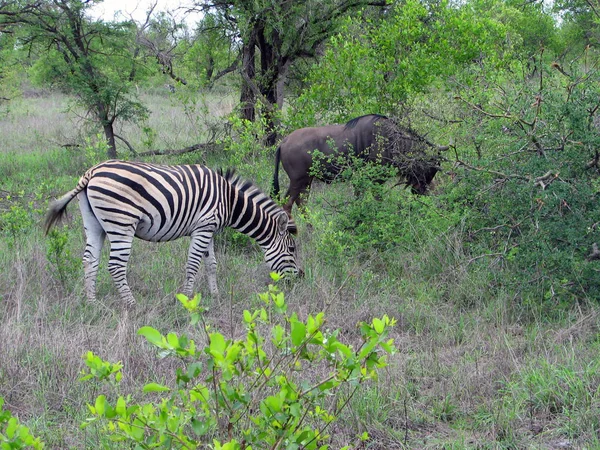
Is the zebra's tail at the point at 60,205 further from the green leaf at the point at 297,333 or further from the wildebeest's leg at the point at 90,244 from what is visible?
the green leaf at the point at 297,333

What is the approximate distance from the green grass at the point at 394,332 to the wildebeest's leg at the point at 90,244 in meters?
0.18

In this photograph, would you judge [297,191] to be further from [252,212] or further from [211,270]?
[211,270]

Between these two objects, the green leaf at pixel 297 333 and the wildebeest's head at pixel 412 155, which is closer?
the green leaf at pixel 297 333

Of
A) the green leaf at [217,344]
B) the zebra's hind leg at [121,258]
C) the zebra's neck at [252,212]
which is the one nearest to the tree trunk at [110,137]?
the zebra's neck at [252,212]

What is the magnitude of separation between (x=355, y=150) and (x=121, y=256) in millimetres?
3433

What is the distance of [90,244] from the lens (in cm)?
543

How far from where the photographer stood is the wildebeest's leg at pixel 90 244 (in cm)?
532

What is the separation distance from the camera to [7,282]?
537cm

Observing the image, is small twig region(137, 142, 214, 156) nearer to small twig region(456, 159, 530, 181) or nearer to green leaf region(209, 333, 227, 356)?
small twig region(456, 159, 530, 181)

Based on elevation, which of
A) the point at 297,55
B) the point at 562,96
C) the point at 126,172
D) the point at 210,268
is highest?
the point at 297,55

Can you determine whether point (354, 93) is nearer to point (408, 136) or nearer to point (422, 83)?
point (422, 83)

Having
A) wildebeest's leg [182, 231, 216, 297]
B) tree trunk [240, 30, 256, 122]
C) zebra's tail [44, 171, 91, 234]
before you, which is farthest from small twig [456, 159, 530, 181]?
tree trunk [240, 30, 256, 122]

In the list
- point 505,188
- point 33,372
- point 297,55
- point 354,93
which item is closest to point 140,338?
point 33,372

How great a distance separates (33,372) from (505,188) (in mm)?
3814
